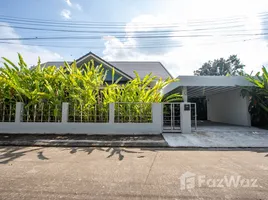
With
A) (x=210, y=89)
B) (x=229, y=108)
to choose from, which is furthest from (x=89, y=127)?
(x=229, y=108)

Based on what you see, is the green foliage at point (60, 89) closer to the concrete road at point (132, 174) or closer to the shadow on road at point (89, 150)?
the shadow on road at point (89, 150)

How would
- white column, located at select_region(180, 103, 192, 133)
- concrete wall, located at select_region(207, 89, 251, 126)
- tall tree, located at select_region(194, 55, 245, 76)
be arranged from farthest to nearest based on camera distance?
tall tree, located at select_region(194, 55, 245, 76) < concrete wall, located at select_region(207, 89, 251, 126) < white column, located at select_region(180, 103, 192, 133)

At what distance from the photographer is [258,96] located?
9.32 m

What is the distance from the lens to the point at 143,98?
780 cm

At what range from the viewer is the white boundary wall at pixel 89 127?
7324 millimetres

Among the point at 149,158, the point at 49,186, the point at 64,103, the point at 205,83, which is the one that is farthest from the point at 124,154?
the point at 205,83

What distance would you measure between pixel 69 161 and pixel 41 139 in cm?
300

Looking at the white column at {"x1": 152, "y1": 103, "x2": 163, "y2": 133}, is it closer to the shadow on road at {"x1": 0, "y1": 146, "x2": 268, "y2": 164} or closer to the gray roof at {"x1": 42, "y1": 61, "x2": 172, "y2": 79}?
the shadow on road at {"x1": 0, "y1": 146, "x2": 268, "y2": 164}

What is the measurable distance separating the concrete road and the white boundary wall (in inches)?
85.0

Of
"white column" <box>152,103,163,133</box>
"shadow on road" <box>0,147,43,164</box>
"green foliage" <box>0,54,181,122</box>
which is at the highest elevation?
"green foliage" <box>0,54,181,122</box>

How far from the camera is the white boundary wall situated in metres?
7.32

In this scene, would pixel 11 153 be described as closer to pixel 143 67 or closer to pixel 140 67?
pixel 140 67

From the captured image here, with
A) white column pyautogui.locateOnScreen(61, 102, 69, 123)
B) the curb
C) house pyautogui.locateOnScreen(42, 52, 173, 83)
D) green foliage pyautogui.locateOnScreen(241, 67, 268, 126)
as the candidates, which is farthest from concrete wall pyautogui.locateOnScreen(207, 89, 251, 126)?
white column pyautogui.locateOnScreen(61, 102, 69, 123)

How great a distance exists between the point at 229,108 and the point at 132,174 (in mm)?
11345
